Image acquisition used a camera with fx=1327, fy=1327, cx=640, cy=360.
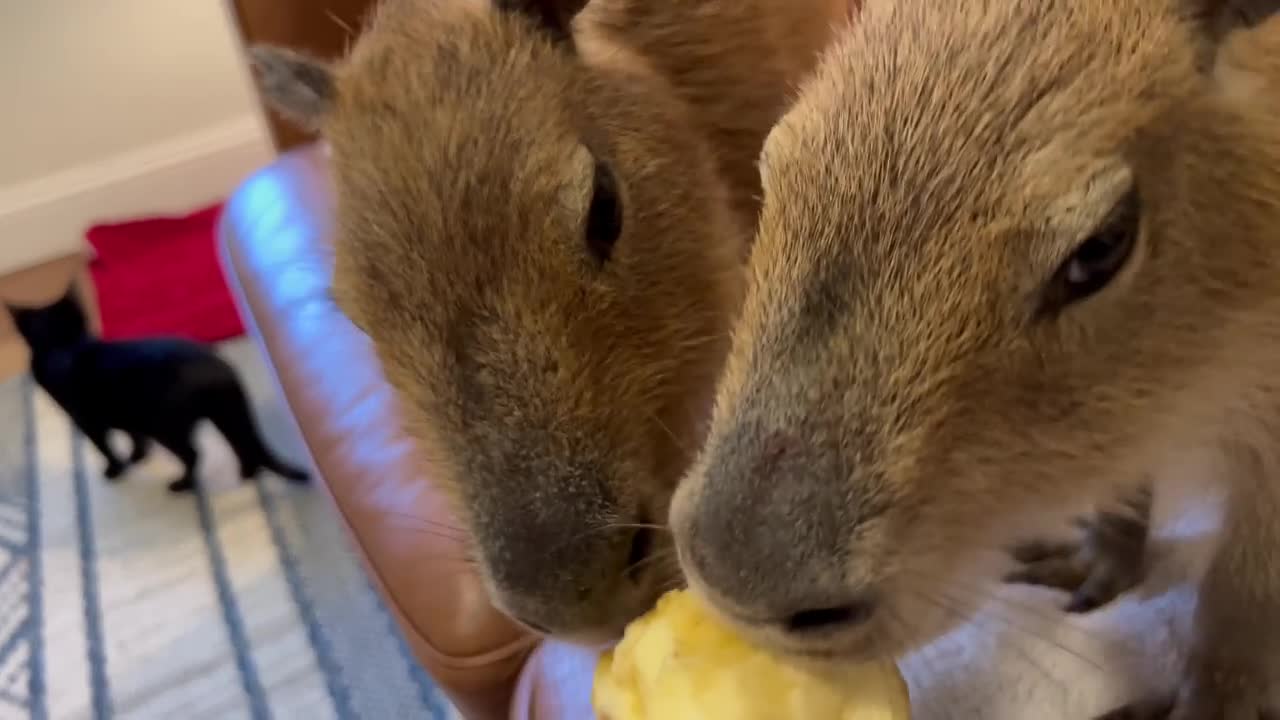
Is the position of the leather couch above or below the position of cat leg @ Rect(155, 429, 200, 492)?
above

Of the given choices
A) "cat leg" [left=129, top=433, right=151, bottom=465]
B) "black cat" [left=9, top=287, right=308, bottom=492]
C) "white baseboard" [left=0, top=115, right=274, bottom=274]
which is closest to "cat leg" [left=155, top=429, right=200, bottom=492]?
"black cat" [left=9, top=287, right=308, bottom=492]

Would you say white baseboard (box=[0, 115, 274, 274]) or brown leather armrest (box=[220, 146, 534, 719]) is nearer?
brown leather armrest (box=[220, 146, 534, 719])

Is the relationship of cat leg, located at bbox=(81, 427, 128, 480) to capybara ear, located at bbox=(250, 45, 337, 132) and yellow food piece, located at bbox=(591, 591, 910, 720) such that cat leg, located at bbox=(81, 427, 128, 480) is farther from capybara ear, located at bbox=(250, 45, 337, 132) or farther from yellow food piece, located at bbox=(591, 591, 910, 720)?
yellow food piece, located at bbox=(591, 591, 910, 720)

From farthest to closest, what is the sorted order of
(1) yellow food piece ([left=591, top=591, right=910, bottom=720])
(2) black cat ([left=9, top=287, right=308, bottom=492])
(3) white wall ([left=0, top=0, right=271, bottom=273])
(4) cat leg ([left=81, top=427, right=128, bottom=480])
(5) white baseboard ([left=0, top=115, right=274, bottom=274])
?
(5) white baseboard ([left=0, top=115, right=274, bottom=274])
(3) white wall ([left=0, top=0, right=271, bottom=273])
(4) cat leg ([left=81, top=427, right=128, bottom=480])
(2) black cat ([left=9, top=287, right=308, bottom=492])
(1) yellow food piece ([left=591, top=591, right=910, bottom=720])

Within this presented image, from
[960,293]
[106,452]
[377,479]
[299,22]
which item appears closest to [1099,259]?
[960,293]

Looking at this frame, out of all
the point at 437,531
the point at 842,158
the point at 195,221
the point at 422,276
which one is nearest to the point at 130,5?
the point at 195,221

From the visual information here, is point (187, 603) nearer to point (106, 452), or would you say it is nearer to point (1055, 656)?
point (106, 452)

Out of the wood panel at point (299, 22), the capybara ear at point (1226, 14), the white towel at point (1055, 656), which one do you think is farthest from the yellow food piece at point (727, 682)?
the wood panel at point (299, 22)
